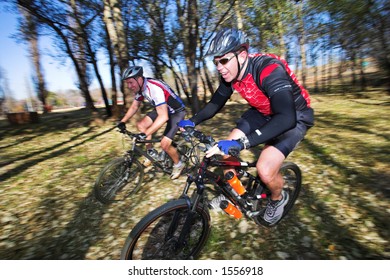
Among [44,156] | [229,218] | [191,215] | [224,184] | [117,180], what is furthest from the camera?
[44,156]

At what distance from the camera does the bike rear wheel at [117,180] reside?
5.32 meters

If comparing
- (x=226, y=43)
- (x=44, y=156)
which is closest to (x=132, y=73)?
(x=226, y=43)

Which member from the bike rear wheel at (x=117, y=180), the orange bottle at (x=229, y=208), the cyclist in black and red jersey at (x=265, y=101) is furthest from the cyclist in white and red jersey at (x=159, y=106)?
the orange bottle at (x=229, y=208)

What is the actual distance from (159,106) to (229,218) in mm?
2997

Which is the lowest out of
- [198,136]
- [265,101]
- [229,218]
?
[229,218]

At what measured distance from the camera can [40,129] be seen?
52.4 feet

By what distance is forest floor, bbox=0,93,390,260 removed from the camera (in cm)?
381

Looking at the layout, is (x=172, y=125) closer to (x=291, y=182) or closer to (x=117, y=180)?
(x=117, y=180)

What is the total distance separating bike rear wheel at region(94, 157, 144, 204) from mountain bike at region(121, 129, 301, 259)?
2101 mm

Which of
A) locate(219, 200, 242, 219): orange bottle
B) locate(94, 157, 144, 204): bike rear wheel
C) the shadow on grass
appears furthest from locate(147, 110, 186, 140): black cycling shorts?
the shadow on grass

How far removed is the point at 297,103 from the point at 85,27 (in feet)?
55.8

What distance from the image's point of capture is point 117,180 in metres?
5.64

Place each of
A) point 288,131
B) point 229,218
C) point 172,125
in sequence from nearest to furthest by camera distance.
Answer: point 288,131, point 229,218, point 172,125
